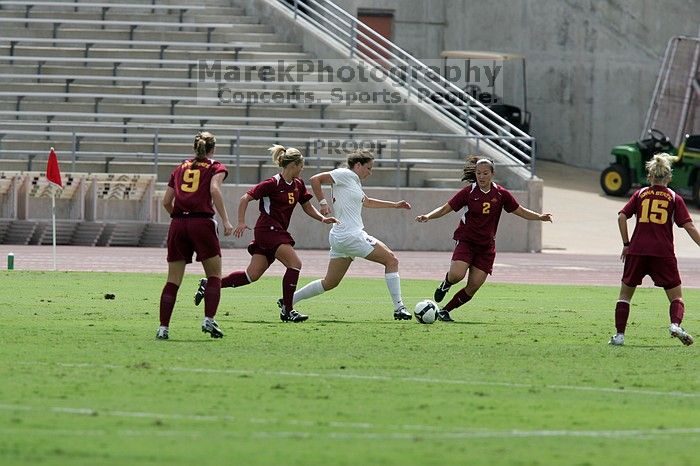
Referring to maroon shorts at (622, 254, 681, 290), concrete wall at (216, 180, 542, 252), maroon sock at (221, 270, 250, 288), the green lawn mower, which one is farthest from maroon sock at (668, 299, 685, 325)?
the green lawn mower

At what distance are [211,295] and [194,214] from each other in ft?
Result: 2.43

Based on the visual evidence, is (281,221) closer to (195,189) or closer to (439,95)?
(195,189)

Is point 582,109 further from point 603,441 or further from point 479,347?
point 603,441

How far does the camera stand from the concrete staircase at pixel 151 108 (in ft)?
105

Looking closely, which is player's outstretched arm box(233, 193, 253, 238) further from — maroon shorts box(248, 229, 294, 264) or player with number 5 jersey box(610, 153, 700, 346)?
player with number 5 jersey box(610, 153, 700, 346)

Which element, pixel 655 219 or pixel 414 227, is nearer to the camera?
pixel 655 219

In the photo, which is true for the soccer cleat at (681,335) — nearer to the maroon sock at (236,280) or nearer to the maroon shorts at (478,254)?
the maroon shorts at (478,254)

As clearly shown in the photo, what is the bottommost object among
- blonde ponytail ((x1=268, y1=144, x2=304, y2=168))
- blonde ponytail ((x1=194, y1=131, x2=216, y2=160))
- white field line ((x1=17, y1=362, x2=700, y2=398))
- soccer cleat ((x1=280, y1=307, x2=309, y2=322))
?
soccer cleat ((x1=280, y1=307, x2=309, y2=322))

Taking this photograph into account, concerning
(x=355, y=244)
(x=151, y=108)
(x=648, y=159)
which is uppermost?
→ (x=151, y=108)

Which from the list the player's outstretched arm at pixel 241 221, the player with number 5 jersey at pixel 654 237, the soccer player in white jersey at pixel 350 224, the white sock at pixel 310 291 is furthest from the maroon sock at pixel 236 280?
the player with number 5 jersey at pixel 654 237

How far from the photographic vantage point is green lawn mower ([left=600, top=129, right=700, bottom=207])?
122 feet

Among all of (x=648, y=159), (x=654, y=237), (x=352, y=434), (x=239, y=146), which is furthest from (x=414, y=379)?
(x=648, y=159)

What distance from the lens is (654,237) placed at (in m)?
13.5

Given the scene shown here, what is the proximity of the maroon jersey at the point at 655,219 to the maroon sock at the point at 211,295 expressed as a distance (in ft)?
12.1
